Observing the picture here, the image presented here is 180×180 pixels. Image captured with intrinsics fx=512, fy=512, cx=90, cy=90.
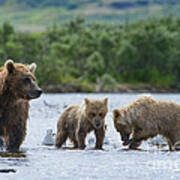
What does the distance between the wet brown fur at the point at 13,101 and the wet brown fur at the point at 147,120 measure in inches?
107

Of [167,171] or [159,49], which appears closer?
[167,171]

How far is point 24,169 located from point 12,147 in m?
1.31

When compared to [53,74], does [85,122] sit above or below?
above

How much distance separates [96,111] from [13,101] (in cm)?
228

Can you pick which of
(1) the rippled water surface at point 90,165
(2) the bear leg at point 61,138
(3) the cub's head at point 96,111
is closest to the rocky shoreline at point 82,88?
(2) the bear leg at point 61,138

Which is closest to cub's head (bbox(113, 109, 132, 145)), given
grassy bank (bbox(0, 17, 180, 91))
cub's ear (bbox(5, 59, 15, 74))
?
cub's ear (bbox(5, 59, 15, 74))

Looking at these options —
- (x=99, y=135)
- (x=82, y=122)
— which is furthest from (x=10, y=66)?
(x=99, y=135)

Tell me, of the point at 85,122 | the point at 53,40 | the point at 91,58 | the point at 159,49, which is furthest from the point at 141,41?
the point at 85,122

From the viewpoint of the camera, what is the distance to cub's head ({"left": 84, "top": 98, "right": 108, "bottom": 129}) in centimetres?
1145

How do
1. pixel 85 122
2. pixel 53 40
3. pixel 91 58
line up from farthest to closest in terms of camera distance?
pixel 53 40 < pixel 91 58 < pixel 85 122

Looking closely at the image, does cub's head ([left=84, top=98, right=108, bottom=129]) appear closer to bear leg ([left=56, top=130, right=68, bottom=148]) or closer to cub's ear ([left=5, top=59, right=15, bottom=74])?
bear leg ([left=56, top=130, right=68, bottom=148])

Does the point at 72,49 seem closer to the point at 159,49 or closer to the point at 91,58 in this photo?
the point at 91,58

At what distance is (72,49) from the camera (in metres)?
93.5

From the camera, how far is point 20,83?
9633 mm
